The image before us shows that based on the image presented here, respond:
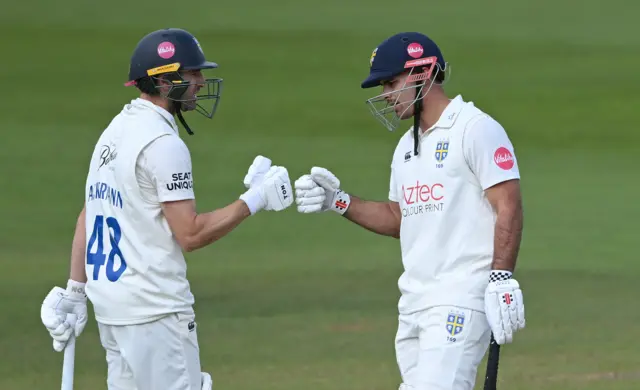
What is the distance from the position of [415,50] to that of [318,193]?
899 millimetres

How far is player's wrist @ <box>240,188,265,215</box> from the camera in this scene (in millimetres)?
6824

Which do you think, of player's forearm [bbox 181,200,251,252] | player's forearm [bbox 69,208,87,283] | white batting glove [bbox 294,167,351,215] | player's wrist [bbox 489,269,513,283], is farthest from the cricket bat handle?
player's wrist [bbox 489,269,513,283]

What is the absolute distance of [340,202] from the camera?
7625mm

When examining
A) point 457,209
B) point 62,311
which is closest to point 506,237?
point 457,209

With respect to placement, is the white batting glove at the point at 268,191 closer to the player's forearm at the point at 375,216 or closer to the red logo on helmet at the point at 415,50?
the player's forearm at the point at 375,216

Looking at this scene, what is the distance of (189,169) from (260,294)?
6059mm

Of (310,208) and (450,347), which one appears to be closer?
(450,347)

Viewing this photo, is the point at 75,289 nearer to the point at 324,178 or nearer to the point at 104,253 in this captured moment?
the point at 104,253

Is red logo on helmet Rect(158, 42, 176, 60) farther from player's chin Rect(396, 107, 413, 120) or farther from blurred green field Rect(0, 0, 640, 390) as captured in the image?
blurred green field Rect(0, 0, 640, 390)

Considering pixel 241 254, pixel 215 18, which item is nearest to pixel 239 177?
pixel 241 254

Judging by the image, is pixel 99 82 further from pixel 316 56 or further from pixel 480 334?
pixel 480 334

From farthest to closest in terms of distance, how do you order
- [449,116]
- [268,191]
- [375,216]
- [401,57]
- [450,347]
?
[375,216] → [401,57] → [449,116] → [268,191] → [450,347]

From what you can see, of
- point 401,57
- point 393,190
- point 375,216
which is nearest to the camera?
point 401,57

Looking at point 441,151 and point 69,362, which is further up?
point 441,151
